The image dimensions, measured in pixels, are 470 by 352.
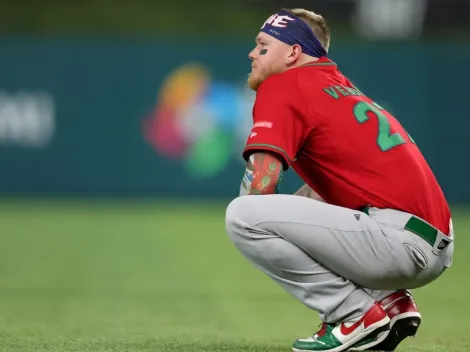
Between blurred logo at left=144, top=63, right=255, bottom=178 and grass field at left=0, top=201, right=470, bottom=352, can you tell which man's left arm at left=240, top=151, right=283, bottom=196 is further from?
blurred logo at left=144, top=63, right=255, bottom=178

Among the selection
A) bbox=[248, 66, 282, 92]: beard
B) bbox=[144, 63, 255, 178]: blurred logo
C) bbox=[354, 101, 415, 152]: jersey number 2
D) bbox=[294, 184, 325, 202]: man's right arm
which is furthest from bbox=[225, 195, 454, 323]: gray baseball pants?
bbox=[144, 63, 255, 178]: blurred logo

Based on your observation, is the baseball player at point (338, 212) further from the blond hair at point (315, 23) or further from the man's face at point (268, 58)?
the blond hair at point (315, 23)

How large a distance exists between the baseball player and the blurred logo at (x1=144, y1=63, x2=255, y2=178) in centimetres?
943

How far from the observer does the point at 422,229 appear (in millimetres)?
4258

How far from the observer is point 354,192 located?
431 cm

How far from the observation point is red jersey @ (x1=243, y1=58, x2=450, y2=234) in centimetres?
421

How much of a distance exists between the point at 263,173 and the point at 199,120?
973 centimetres

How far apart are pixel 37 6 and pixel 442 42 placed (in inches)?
251

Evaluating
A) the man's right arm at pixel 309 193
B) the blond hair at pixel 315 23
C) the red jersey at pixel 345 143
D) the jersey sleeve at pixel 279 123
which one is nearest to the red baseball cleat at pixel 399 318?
the red jersey at pixel 345 143

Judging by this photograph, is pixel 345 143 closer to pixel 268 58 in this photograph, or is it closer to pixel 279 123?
pixel 279 123

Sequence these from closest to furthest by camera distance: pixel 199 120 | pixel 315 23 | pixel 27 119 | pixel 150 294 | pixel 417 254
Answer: pixel 417 254 < pixel 315 23 < pixel 150 294 < pixel 199 120 < pixel 27 119

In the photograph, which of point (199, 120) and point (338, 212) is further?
point (199, 120)

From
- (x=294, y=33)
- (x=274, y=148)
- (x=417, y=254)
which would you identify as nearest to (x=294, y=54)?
(x=294, y=33)

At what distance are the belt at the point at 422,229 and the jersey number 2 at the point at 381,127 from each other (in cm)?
31
